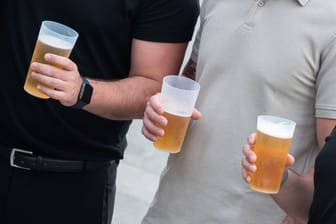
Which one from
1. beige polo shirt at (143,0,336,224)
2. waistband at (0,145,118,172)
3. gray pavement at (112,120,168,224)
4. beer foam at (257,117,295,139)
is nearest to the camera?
beer foam at (257,117,295,139)

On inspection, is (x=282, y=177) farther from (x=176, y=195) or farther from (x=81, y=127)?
(x=81, y=127)

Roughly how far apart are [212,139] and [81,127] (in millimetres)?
611

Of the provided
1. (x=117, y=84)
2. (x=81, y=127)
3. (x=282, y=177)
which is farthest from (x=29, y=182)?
(x=282, y=177)

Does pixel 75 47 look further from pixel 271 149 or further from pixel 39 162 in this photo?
pixel 271 149

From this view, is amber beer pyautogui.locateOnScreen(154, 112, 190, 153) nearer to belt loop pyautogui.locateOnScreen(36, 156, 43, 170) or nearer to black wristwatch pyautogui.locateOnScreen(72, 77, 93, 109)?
black wristwatch pyautogui.locateOnScreen(72, 77, 93, 109)

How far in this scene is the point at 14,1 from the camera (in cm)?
229

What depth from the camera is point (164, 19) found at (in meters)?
2.30

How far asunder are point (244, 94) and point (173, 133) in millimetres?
239

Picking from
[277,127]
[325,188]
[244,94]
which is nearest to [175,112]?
[244,94]

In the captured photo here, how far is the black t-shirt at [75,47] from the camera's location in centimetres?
227

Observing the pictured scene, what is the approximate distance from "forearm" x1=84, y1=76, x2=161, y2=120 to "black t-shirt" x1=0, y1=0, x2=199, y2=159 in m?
0.08

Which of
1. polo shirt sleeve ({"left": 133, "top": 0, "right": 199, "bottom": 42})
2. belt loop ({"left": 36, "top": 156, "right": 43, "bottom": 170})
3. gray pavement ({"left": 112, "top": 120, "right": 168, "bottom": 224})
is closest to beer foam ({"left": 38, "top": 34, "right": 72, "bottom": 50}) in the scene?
polo shirt sleeve ({"left": 133, "top": 0, "right": 199, "bottom": 42})

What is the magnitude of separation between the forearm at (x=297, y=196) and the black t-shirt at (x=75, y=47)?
717 millimetres

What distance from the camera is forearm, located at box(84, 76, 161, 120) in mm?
2279
